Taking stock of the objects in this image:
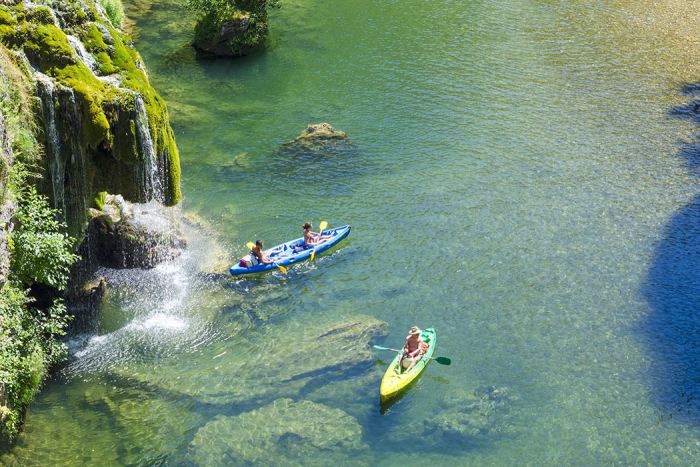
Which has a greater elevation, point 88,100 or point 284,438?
point 88,100

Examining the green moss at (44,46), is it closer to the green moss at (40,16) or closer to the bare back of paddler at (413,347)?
the green moss at (40,16)

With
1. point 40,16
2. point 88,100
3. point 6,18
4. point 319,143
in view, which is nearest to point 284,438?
point 88,100

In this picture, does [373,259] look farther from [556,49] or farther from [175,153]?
[556,49]

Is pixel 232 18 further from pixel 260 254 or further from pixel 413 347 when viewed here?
pixel 413 347

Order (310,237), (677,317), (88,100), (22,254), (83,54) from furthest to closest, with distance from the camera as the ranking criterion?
(310,237) < (677,317) < (83,54) < (88,100) < (22,254)

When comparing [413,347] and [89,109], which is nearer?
[89,109]

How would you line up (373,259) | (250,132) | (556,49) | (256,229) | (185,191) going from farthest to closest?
(556,49), (250,132), (185,191), (256,229), (373,259)

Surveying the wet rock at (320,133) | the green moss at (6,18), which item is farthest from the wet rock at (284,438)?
the wet rock at (320,133)

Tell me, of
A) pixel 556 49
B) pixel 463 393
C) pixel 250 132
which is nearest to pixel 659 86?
pixel 556 49
